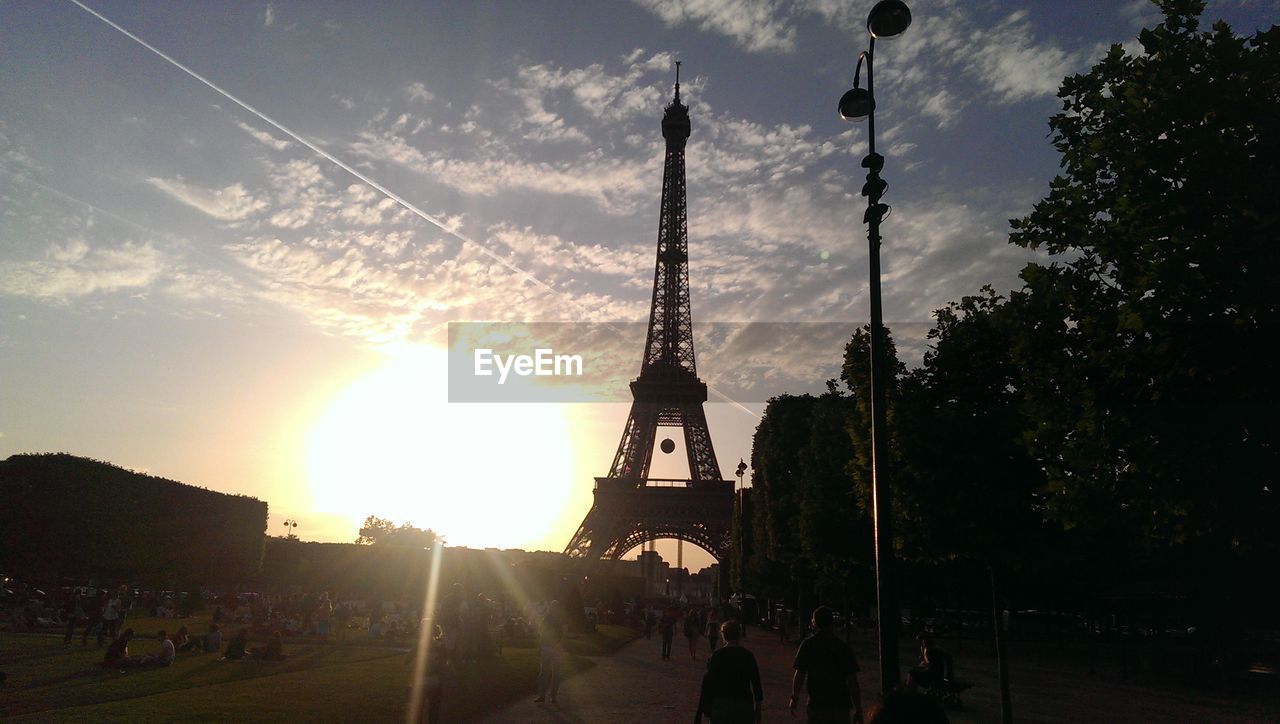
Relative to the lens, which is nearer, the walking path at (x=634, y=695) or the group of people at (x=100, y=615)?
the walking path at (x=634, y=695)

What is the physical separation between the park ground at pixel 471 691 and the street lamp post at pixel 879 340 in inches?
253

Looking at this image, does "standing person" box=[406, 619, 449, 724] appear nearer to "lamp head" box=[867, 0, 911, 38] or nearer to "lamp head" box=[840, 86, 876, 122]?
"lamp head" box=[840, 86, 876, 122]

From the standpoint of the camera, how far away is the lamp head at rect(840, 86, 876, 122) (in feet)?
41.3

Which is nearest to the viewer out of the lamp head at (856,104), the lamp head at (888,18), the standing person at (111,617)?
the lamp head at (888,18)

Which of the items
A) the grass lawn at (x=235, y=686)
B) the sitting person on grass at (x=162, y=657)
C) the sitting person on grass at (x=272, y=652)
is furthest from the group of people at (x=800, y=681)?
the sitting person on grass at (x=272, y=652)

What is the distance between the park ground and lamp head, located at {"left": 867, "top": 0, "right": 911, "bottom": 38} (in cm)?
1139

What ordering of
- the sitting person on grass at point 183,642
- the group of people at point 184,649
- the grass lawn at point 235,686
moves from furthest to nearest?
the sitting person on grass at point 183,642 < the group of people at point 184,649 < the grass lawn at point 235,686

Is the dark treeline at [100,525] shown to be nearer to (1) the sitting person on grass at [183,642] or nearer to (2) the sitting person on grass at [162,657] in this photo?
(1) the sitting person on grass at [183,642]

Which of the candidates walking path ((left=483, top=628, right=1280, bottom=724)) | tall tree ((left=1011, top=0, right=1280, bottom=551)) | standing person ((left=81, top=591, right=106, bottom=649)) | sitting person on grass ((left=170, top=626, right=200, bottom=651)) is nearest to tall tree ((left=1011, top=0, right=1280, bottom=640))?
tall tree ((left=1011, top=0, right=1280, bottom=551))

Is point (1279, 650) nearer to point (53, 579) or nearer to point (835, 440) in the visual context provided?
point (835, 440)

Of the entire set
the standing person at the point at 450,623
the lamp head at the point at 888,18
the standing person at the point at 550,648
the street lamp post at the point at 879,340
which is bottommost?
the standing person at the point at 550,648

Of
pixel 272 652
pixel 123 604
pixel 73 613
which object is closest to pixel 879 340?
pixel 272 652

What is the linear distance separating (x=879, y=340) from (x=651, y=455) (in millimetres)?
71590

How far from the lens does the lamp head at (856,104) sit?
495 inches
